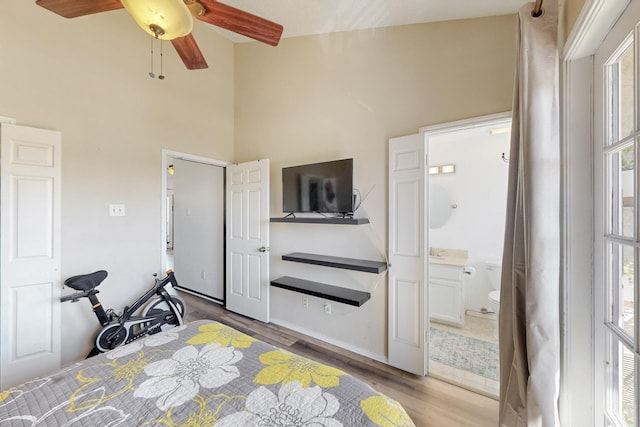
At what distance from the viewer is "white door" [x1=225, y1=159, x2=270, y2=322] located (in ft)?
10.3

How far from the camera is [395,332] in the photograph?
2307mm

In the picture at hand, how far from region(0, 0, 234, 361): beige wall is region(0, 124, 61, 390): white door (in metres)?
0.13

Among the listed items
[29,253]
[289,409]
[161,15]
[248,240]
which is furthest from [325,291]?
[29,253]

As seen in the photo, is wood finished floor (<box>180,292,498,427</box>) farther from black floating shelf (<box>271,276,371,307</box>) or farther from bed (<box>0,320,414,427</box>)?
bed (<box>0,320,414,427</box>)

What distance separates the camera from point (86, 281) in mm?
2135

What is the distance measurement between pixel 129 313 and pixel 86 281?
49 centimetres

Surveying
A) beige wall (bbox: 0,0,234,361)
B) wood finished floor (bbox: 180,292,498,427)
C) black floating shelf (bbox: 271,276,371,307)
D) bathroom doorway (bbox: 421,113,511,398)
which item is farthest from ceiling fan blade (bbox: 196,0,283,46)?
wood finished floor (bbox: 180,292,498,427)

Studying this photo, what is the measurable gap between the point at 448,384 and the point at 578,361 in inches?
51.7

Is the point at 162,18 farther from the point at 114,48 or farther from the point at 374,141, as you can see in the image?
the point at 114,48

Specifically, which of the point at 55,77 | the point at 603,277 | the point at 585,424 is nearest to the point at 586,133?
the point at 603,277

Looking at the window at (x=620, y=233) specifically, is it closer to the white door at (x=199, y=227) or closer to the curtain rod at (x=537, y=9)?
the curtain rod at (x=537, y=9)

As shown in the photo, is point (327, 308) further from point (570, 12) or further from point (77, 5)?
point (77, 5)

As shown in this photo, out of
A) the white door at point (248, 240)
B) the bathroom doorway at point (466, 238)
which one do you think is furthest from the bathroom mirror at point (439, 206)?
the white door at point (248, 240)

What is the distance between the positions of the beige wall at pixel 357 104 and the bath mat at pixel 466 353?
0.66 meters
